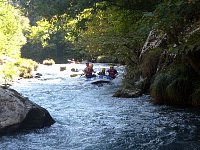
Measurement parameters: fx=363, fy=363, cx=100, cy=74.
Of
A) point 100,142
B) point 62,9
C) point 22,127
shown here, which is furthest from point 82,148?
point 62,9

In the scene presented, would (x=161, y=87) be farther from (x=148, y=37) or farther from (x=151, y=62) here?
(x=148, y=37)

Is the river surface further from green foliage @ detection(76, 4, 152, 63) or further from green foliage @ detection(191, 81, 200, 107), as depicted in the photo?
green foliage @ detection(76, 4, 152, 63)

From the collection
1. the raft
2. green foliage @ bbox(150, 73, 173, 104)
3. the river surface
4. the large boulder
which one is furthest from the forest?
the large boulder

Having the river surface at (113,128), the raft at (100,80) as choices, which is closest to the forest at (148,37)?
the river surface at (113,128)

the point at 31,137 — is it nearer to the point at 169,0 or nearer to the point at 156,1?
the point at 169,0

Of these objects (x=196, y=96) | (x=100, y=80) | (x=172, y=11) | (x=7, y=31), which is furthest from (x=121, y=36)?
(x=7, y=31)

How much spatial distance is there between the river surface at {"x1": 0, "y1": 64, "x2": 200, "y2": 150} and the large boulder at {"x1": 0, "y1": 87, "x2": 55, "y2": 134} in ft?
0.81

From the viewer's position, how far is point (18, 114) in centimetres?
920

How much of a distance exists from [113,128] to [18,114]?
98.1 inches

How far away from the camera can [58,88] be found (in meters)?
19.1

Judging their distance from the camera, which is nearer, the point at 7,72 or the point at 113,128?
the point at 113,128

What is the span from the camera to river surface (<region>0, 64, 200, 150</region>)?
8.08m

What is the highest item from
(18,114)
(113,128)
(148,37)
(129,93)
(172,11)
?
(148,37)

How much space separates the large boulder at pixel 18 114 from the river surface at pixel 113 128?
0.81 ft
